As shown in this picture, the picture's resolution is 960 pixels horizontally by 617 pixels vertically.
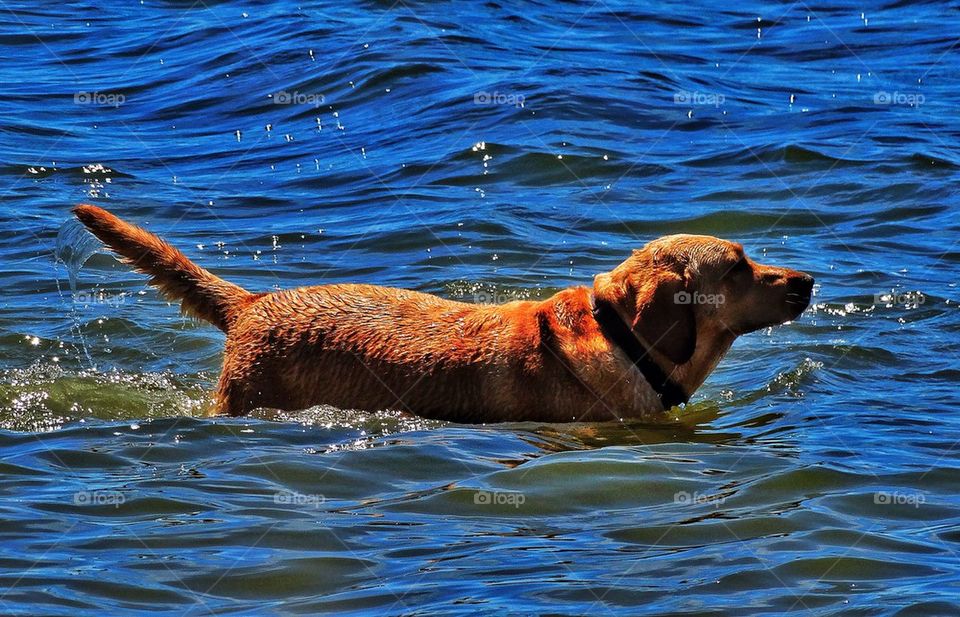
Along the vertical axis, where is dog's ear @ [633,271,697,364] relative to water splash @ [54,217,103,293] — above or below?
below

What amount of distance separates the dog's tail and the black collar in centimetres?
201

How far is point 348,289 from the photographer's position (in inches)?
340

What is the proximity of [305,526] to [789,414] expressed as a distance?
3.66 meters

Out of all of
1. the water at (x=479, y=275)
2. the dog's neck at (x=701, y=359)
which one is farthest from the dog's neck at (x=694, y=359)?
the water at (x=479, y=275)

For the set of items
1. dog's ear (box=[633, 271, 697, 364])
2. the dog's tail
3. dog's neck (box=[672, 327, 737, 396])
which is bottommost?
dog's neck (box=[672, 327, 737, 396])

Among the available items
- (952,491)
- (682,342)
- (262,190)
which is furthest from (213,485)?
(262,190)

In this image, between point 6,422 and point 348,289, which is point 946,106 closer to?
point 348,289

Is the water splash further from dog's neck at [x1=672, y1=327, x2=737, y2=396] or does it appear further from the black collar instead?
dog's neck at [x1=672, y1=327, x2=737, y2=396]

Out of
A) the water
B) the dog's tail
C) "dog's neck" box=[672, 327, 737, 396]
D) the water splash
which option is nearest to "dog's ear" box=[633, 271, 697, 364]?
"dog's neck" box=[672, 327, 737, 396]

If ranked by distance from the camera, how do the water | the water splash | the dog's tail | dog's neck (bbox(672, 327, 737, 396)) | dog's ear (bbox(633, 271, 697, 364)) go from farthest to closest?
the water splash
dog's neck (bbox(672, 327, 737, 396))
dog's ear (bbox(633, 271, 697, 364))
the dog's tail
the water

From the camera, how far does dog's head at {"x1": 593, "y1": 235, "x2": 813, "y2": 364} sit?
841 cm

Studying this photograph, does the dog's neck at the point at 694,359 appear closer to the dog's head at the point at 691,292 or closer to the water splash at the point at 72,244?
the dog's head at the point at 691,292

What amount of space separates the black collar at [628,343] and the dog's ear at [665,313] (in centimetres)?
7

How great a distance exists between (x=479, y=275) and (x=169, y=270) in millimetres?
4064
